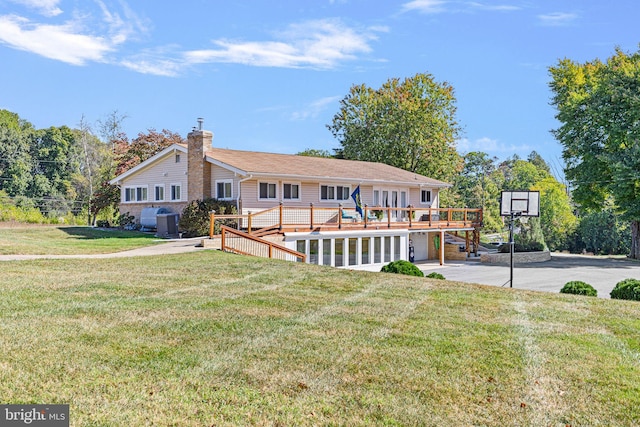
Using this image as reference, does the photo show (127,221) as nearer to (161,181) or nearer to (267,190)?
(161,181)

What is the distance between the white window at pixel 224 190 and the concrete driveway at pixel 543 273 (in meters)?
9.54

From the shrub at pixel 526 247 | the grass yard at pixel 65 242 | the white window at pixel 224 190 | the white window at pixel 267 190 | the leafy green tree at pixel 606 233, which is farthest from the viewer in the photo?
the leafy green tree at pixel 606 233

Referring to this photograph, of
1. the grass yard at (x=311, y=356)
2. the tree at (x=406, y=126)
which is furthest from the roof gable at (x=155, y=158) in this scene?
the tree at (x=406, y=126)

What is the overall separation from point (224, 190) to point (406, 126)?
23.9m

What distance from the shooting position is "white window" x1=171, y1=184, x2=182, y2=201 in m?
26.5

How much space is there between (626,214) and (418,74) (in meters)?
21.6

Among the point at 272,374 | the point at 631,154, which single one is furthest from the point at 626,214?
the point at 272,374

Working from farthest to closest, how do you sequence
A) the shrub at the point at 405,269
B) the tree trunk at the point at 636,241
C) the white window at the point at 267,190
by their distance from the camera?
the tree trunk at the point at 636,241
the white window at the point at 267,190
the shrub at the point at 405,269

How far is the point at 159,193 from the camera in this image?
28.0m

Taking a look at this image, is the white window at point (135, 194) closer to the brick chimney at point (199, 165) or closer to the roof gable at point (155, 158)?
the roof gable at point (155, 158)

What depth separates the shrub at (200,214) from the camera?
22.7 meters

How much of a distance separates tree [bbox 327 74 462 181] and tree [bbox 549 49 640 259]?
35.8 feet

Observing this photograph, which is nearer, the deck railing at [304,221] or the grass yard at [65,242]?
the grass yard at [65,242]

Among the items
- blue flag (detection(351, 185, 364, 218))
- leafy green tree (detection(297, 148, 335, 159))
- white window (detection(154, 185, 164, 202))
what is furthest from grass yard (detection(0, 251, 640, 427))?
leafy green tree (detection(297, 148, 335, 159))
